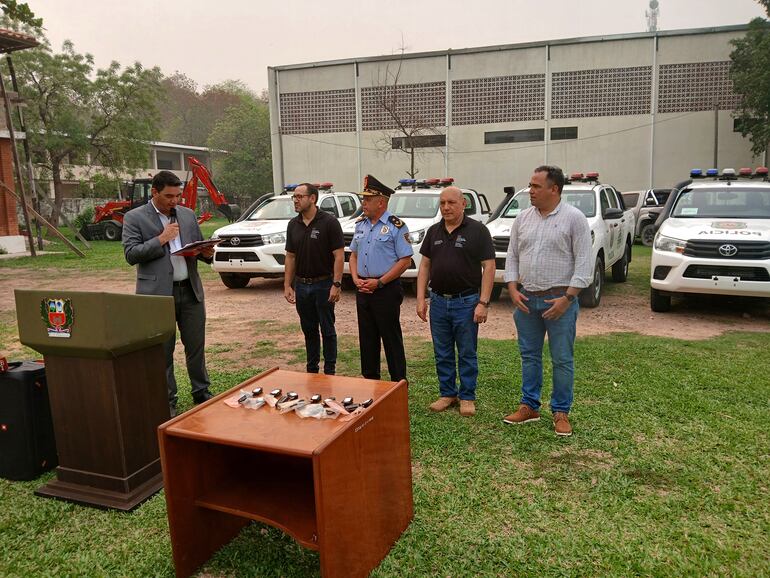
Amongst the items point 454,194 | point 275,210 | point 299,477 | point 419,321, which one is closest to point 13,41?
point 275,210

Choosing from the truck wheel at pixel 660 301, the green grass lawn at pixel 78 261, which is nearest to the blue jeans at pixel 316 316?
the truck wheel at pixel 660 301

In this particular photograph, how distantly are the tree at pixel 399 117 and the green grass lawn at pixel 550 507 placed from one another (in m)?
24.1

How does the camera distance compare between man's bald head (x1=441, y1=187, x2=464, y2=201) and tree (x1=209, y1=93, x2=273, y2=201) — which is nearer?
man's bald head (x1=441, y1=187, x2=464, y2=201)

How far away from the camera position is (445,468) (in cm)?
373

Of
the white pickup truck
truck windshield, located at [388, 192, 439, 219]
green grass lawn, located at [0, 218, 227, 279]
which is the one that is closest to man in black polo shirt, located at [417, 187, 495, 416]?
the white pickup truck

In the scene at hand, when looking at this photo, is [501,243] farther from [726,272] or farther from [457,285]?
[457,285]

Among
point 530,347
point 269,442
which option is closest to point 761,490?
point 530,347

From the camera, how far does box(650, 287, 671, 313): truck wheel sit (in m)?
8.23

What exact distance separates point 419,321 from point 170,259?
4.28 metres

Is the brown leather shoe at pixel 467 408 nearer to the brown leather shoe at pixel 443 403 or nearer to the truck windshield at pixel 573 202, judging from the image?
the brown leather shoe at pixel 443 403

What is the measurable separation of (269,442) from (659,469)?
8.06 ft

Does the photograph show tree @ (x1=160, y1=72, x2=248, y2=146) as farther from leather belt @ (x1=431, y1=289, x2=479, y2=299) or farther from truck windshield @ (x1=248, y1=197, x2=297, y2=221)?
leather belt @ (x1=431, y1=289, x2=479, y2=299)

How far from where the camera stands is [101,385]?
131 inches

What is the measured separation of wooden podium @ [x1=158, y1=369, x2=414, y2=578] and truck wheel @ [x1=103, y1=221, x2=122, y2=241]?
23.7m
